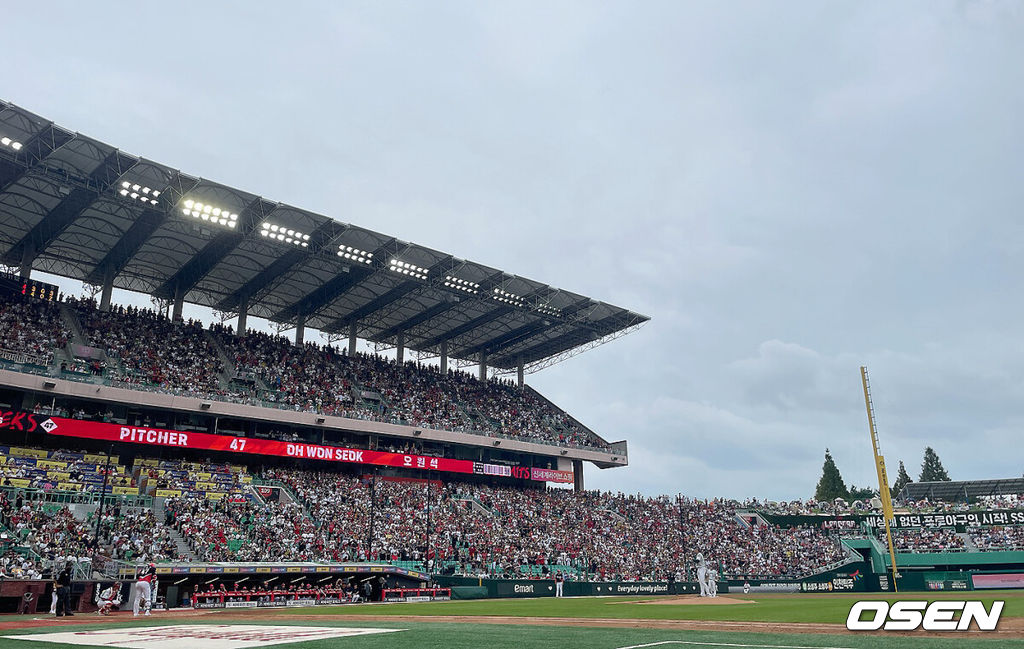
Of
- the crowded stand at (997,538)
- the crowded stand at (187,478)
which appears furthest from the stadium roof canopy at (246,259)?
the crowded stand at (997,538)

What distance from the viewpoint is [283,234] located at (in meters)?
46.7

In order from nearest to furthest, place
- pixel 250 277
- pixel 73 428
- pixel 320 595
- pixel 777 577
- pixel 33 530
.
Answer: pixel 33 530 → pixel 320 595 → pixel 73 428 → pixel 777 577 → pixel 250 277

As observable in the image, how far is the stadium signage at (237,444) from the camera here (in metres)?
41.3

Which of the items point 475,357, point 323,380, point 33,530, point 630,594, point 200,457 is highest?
point 475,357

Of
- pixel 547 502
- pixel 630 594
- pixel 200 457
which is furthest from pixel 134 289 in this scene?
pixel 630 594

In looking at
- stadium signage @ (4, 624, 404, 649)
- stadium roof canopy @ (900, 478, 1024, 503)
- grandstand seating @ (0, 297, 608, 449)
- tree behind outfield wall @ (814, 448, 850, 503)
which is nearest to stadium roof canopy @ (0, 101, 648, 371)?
grandstand seating @ (0, 297, 608, 449)

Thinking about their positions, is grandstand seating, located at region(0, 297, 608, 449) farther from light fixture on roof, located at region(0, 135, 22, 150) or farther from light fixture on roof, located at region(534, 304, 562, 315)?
light fixture on roof, located at region(0, 135, 22, 150)

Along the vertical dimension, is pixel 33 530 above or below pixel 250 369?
below

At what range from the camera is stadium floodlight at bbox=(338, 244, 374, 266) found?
1945 inches

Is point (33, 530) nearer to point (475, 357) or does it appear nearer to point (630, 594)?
point (630, 594)

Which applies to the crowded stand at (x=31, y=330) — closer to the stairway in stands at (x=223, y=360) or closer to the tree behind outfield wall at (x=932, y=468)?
the stairway in stands at (x=223, y=360)

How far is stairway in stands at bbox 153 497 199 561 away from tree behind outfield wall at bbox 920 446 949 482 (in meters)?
120

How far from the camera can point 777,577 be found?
51250 mm

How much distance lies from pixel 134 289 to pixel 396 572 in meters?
32.9
